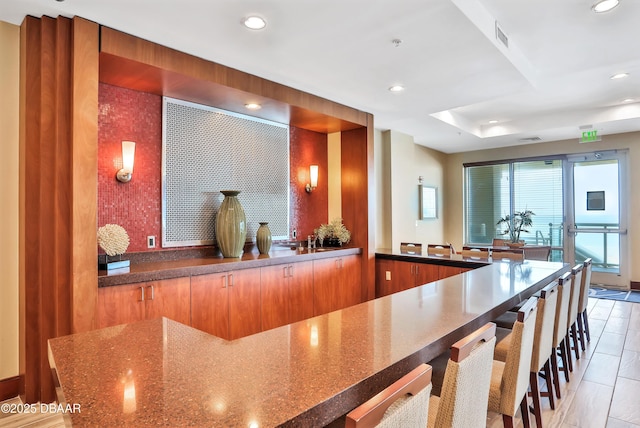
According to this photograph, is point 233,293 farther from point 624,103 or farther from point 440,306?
point 624,103

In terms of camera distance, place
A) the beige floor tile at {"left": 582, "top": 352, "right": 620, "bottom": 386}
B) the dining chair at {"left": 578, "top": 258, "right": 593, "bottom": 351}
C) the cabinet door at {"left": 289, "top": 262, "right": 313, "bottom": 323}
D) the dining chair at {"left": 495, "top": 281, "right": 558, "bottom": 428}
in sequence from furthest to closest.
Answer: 1. the cabinet door at {"left": 289, "top": 262, "right": 313, "bottom": 323}
2. the dining chair at {"left": 578, "top": 258, "right": 593, "bottom": 351}
3. the beige floor tile at {"left": 582, "top": 352, "right": 620, "bottom": 386}
4. the dining chair at {"left": 495, "top": 281, "right": 558, "bottom": 428}

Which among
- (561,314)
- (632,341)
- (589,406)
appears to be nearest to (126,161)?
(561,314)

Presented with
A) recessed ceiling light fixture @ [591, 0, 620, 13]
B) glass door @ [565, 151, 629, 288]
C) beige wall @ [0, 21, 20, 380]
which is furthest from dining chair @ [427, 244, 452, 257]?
beige wall @ [0, 21, 20, 380]

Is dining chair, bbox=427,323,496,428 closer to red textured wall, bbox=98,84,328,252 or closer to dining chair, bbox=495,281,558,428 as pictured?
dining chair, bbox=495,281,558,428

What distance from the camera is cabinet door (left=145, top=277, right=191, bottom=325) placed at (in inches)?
112

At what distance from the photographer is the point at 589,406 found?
2.56m

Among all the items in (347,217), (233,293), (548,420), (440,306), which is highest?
(347,217)

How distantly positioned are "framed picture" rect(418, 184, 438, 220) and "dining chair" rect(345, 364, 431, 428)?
6306mm

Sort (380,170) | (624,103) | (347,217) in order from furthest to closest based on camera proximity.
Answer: (380,170)
(624,103)
(347,217)

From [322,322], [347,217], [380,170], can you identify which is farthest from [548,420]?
[380,170]

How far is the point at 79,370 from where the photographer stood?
114 centimetres

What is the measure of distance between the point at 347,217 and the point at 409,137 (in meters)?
2.29

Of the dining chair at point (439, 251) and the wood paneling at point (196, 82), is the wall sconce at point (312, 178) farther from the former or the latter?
the dining chair at point (439, 251)

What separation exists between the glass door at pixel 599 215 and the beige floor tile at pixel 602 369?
13.1 feet
